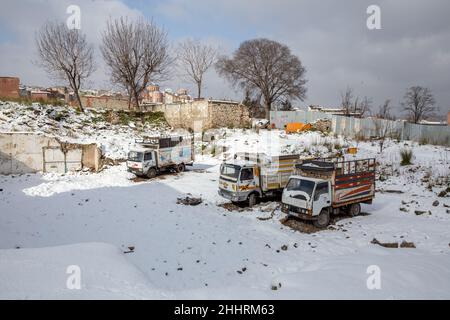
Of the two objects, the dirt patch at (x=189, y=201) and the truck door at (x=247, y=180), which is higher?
the truck door at (x=247, y=180)

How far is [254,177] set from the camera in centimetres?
1442

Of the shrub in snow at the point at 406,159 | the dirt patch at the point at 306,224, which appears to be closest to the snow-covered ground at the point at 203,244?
the dirt patch at the point at 306,224

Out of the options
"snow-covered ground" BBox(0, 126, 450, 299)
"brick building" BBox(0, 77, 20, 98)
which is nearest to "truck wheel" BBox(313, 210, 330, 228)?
"snow-covered ground" BBox(0, 126, 450, 299)

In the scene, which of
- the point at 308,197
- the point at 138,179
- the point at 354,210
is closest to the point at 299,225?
the point at 308,197

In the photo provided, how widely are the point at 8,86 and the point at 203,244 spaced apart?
37569 millimetres

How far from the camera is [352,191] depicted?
12336 mm

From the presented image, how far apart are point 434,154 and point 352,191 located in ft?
47.0

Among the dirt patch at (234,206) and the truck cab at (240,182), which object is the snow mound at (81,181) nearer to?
the dirt patch at (234,206)

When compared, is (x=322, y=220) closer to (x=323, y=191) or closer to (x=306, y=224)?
(x=306, y=224)

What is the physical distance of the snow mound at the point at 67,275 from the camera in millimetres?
5641

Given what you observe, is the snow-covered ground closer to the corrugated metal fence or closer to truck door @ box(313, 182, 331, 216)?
truck door @ box(313, 182, 331, 216)

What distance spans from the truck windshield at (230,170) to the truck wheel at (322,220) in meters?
4.30
